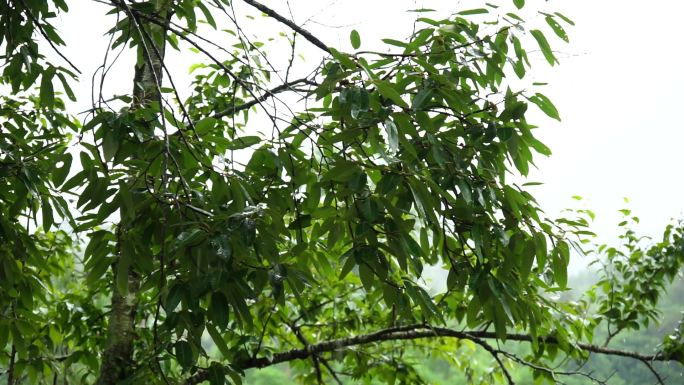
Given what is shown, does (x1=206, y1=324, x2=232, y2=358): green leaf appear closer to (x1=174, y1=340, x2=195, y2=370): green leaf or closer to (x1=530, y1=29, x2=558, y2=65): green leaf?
(x1=174, y1=340, x2=195, y2=370): green leaf

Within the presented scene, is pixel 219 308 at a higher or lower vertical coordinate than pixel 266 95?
lower

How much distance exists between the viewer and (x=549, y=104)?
47.4 inches

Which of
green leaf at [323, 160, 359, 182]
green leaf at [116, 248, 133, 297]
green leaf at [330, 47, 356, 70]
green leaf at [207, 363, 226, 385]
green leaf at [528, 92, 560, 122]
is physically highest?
green leaf at [330, 47, 356, 70]

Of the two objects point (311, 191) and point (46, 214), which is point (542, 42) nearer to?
point (311, 191)

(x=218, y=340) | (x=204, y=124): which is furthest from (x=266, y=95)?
(x=218, y=340)

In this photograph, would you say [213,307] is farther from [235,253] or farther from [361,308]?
[361,308]

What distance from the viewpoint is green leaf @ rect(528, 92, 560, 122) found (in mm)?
1197

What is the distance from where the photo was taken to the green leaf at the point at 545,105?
3.93ft

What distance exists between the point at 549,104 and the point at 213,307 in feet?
1.98

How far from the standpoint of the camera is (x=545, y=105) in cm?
121

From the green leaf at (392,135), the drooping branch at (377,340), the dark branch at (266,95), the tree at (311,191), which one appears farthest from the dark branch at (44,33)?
the drooping branch at (377,340)

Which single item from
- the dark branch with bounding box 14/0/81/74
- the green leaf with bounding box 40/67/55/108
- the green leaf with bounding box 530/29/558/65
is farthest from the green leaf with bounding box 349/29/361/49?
the green leaf with bounding box 40/67/55/108

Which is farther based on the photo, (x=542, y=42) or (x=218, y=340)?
(x=542, y=42)

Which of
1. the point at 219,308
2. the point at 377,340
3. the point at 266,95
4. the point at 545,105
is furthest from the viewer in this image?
the point at 377,340
